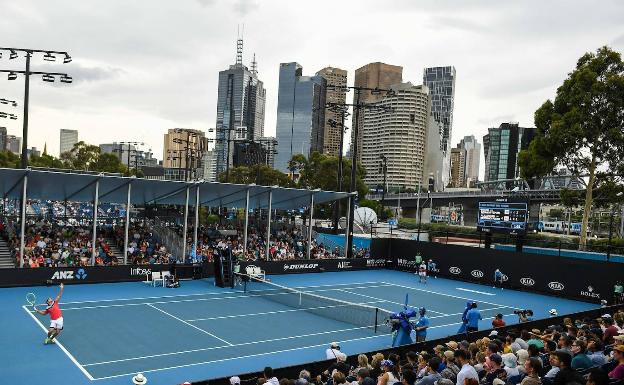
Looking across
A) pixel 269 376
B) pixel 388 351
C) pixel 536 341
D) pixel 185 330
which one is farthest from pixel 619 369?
pixel 185 330

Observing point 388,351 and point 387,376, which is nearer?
point 387,376

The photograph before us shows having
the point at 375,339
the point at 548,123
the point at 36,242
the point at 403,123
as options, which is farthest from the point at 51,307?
the point at 403,123

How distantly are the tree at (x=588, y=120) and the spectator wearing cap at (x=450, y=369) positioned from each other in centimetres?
2855

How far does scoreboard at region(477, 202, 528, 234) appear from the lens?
33.0m

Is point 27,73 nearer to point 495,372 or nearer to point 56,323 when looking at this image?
point 56,323

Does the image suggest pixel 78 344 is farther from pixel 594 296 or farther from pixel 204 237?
pixel 594 296

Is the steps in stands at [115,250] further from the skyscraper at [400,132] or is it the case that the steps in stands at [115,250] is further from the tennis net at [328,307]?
the skyscraper at [400,132]

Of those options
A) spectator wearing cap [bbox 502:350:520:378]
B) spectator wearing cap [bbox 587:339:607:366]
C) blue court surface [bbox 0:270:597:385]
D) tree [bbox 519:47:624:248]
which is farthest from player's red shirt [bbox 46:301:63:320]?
tree [bbox 519:47:624:248]

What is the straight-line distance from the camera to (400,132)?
110 m

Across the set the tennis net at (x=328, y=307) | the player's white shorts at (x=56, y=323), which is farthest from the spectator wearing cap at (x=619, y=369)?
the player's white shorts at (x=56, y=323)

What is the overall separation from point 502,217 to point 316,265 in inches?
527

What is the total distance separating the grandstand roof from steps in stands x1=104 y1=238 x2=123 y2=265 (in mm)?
2896

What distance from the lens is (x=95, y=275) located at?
92.6 feet

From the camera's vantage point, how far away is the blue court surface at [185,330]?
14.7 meters
